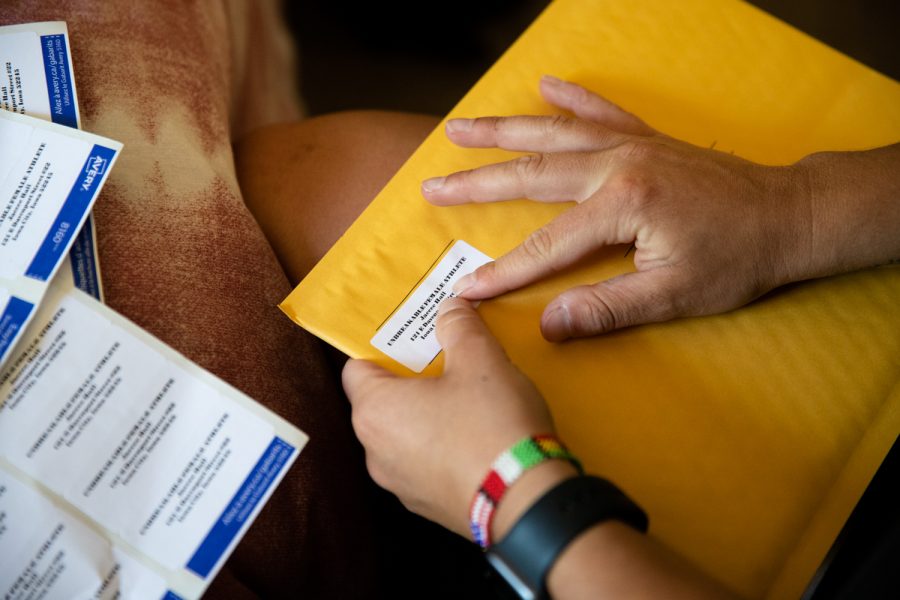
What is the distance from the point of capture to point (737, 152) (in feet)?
2.39

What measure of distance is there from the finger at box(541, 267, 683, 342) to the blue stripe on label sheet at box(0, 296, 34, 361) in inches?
17.3

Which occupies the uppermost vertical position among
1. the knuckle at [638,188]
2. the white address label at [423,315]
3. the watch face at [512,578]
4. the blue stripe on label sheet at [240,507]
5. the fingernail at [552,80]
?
the fingernail at [552,80]

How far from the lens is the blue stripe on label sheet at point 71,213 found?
0.53 metres

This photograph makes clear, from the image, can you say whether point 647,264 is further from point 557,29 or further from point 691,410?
point 557,29

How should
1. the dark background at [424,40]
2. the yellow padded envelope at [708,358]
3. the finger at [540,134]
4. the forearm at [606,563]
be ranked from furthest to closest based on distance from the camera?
the dark background at [424,40] < the finger at [540,134] < the yellow padded envelope at [708,358] < the forearm at [606,563]

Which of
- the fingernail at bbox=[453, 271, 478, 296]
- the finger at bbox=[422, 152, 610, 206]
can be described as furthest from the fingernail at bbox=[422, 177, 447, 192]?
the fingernail at bbox=[453, 271, 478, 296]

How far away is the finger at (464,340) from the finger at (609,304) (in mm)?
69

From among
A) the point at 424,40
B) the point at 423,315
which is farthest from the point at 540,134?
the point at 424,40

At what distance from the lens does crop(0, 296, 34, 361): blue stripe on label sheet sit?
51cm

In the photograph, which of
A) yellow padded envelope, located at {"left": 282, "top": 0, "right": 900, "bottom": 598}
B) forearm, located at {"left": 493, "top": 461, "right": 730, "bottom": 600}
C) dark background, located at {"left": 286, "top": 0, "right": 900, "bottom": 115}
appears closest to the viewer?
forearm, located at {"left": 493, "top": 461, "right": 730, "bottom": 600}

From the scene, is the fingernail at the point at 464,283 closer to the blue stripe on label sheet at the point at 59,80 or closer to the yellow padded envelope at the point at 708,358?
the yellow padded envelope at the point at 708,358

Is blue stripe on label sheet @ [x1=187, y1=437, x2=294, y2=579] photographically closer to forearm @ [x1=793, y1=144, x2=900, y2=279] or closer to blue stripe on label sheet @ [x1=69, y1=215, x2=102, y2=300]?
blue stripe on label sheet @ [x1=69, y1=215, x2=102, y2=300]

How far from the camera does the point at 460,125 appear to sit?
68 cm

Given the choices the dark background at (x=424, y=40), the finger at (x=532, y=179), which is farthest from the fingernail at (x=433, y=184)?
the dark background at (x=424, y=40)
